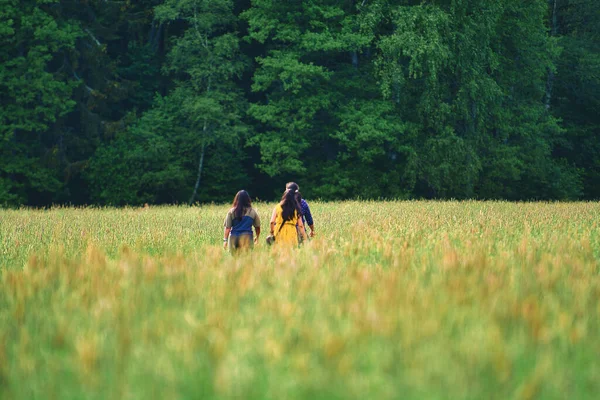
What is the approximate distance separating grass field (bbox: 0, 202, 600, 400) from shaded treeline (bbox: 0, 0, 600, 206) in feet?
90.8

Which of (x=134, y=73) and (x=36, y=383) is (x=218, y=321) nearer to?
(x=36, y=383)

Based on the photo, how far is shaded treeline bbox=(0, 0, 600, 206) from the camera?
3456 centimetres

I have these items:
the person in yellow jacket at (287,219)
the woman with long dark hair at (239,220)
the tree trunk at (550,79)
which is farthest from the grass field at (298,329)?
the tree trunk at (550,79)

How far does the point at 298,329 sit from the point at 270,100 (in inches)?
1279

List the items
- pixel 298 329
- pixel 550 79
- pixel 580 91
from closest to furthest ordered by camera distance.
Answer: pixel 298 329 → pixel 580 91 → pixel 550 79

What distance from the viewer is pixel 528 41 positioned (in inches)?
1574

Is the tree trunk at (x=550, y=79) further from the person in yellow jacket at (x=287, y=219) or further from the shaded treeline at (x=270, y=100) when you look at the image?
the person in yellow jacket at (x=287, y=219)

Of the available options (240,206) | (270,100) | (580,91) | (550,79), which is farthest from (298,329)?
(580,91)

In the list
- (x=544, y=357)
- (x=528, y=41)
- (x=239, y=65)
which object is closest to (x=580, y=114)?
(x=528, y=41)

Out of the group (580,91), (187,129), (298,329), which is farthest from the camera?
(580,91)

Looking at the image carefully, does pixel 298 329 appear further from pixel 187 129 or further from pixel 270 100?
pixel 187 129

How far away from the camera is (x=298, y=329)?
471 cm

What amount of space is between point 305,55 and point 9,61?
1352 centimetres

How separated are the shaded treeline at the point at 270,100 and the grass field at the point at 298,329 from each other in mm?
27661
